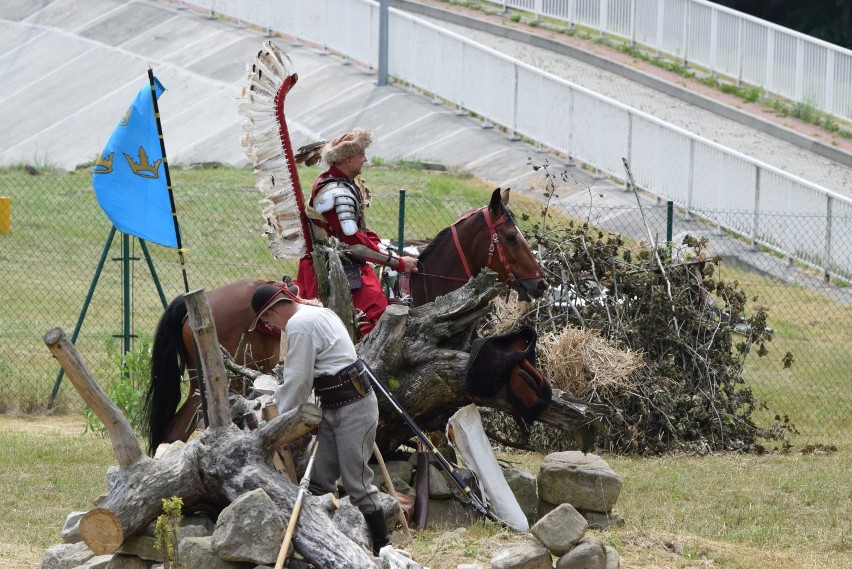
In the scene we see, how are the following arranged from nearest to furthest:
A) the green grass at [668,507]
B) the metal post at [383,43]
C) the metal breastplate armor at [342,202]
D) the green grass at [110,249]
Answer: the green grass at [668,507], the metal breastplate armor at [342,202], the green grass at [110,249], the metal post at [383,43]

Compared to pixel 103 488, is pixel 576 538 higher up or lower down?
higher up

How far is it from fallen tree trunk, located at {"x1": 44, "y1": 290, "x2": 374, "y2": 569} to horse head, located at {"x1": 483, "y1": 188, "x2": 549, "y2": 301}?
11.0 ft

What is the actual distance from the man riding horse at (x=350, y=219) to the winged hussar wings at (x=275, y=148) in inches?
5.4

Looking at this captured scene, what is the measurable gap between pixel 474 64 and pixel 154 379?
672 inches

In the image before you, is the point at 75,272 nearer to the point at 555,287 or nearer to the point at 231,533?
the point at 555,287

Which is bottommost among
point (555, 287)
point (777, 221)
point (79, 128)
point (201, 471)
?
point (79, 128)

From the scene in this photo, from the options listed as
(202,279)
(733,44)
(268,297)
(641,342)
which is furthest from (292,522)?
(733,44)

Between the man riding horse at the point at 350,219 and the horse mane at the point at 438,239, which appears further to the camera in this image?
the horse mane at the point at 438,239

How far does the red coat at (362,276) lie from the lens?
1001cm

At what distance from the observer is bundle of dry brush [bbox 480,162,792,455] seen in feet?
38.9

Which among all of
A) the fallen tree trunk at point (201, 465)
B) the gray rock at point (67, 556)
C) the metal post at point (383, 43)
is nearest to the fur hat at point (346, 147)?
the fallen tree trunk at point (201, 465)

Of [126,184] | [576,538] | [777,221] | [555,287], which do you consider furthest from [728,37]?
[576,538]

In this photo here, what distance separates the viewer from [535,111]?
24.5 metres

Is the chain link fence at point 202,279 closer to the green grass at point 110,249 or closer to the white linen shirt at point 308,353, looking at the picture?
the green grass at point 110,249
